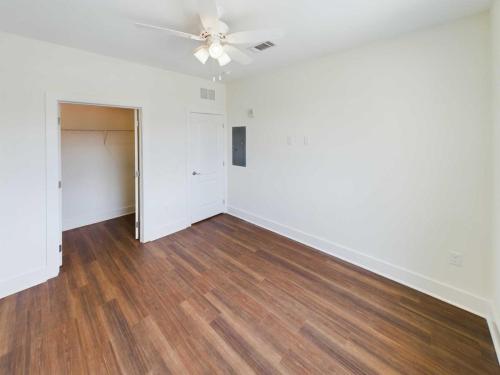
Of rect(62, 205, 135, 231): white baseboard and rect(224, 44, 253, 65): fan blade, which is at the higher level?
rect(224, 44, 253, 65): fan blade

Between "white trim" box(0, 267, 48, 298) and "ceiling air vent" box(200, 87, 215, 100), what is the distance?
10.8 ft

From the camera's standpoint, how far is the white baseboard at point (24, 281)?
7.63 ft

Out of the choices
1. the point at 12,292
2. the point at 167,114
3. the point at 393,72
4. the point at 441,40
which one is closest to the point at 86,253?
the point at 12,292

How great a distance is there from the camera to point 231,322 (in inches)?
78.9

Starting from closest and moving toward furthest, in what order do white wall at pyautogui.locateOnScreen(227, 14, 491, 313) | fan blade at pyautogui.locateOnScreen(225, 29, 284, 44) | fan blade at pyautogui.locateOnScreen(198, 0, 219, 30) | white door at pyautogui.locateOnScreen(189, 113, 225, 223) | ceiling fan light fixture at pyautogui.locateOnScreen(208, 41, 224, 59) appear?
fan blade at pyautogui.locateOnScreen(198, 0, 219, 30) < fan blade at pyautogui.locateOnScreen(225, 29, 284, 44) < ceiling fan light fixture at pyautogui.locateOnScreen(208, 41, 224, 59) < white wall at pyautogui.locateOnScreen(227, 14, 491, 313) < white door at pyautogui.locateOnScreen(189, 113, 225, 223)

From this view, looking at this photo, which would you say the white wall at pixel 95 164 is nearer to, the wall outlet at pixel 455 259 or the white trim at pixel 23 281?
the white trim at pixel 23 281

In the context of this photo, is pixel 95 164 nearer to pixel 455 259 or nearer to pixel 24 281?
pixel 24 281

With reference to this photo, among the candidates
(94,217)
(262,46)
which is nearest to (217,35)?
(262,46)

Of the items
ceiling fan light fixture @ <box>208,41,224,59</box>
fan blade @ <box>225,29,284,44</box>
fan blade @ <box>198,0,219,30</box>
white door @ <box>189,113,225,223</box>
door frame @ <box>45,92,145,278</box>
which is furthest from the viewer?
white door @ <box>189,113,225,223</box>

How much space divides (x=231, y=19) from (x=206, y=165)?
2.62 m

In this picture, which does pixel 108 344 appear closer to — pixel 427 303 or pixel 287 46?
pixel 427 303

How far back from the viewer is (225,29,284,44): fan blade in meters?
1.76

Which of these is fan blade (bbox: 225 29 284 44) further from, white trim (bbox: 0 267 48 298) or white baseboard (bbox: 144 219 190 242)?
white trim (bbox: 0 267 48 298)

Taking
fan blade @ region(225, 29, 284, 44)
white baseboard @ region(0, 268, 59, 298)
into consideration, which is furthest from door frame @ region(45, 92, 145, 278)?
fan blade @ region(225, 29, 284, 44)
